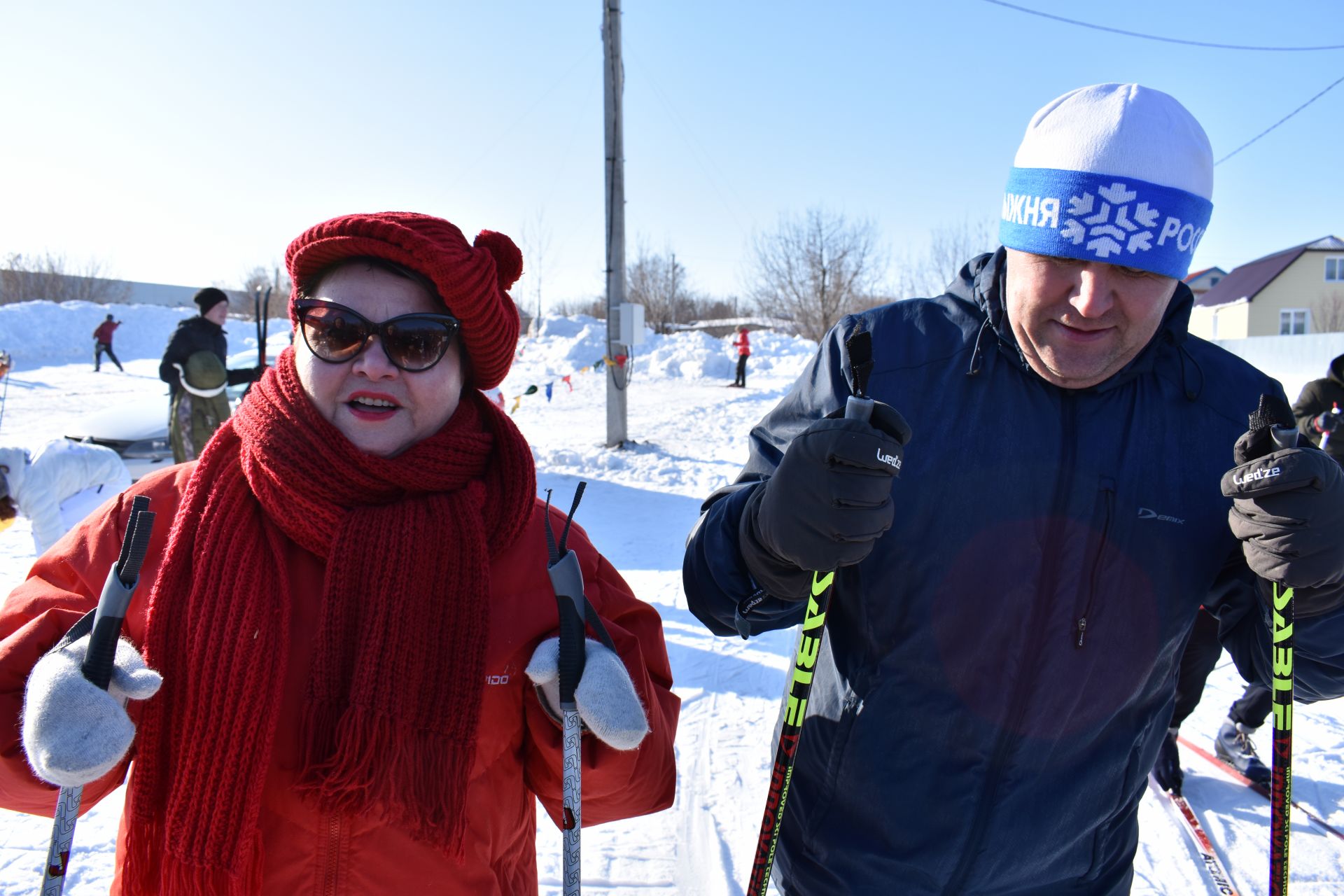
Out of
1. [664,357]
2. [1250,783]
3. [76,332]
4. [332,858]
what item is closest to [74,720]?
[332,858]

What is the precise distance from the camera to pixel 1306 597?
4.98 feet

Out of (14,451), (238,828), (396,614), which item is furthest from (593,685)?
(14,451)

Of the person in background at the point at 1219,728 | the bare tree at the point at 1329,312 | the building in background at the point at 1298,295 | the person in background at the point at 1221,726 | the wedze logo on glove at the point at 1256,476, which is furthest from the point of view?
the building in background at the point at 1298,295

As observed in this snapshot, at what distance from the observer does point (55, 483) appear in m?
4.24

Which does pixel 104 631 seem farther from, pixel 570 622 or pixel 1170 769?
pixel 1170 769

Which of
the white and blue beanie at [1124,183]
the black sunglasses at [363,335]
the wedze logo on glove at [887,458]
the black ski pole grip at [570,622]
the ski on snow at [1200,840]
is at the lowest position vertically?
the ski on snow at [1200,840]

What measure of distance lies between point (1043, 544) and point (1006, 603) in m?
0.14

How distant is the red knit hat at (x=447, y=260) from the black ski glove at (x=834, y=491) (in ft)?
2.39

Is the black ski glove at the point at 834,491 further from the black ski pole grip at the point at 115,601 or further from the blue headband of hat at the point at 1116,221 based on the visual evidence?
the black ski pole grip at the point at 115,601

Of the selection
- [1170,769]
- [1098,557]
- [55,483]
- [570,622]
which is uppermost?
[1098,557]

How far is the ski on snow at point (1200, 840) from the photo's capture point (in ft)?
8.96

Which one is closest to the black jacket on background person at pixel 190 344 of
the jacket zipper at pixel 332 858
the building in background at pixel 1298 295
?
the jacket zipper at pixel 332 858

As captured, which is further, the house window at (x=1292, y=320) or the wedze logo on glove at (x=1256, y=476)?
the house window at (x=1292, y=320)

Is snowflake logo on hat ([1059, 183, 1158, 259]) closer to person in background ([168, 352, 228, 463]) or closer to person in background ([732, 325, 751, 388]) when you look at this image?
person in background ([168, 352, 228, 463])
